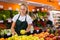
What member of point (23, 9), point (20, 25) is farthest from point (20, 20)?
point (23, 9)

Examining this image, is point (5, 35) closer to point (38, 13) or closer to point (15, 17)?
point (15, 17)

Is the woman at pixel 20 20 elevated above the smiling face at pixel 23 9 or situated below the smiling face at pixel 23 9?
below

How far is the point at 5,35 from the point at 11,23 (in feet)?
0.80

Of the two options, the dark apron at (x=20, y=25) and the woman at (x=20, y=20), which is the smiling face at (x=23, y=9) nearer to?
the woman at (x=20, y=20)

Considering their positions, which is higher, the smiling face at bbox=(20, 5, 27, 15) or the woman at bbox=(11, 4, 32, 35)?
the smiling face at bbox=(20, 5, 27, 15)

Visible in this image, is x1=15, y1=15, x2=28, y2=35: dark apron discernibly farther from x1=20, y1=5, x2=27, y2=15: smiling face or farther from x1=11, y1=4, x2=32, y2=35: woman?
x1=20, y1=5, x2=27, y2=15: smiling face

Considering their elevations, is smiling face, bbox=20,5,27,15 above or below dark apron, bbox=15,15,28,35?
above

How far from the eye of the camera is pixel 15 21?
3.10m

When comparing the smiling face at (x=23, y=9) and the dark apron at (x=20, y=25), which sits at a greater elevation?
the smiling face at (x=23, y=9)

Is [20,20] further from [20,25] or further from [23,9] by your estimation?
[23,9]

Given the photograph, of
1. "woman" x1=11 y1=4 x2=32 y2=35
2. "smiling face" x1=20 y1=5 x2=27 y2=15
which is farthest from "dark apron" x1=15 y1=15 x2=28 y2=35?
"smiling face" x1=20 y1=5 x2=27 y2=15

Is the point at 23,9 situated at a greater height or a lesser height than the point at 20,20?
greater

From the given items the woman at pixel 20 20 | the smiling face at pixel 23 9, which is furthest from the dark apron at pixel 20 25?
the smiling face at pixel 23 9

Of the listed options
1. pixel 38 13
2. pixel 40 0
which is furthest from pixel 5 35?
pixel 40 0
